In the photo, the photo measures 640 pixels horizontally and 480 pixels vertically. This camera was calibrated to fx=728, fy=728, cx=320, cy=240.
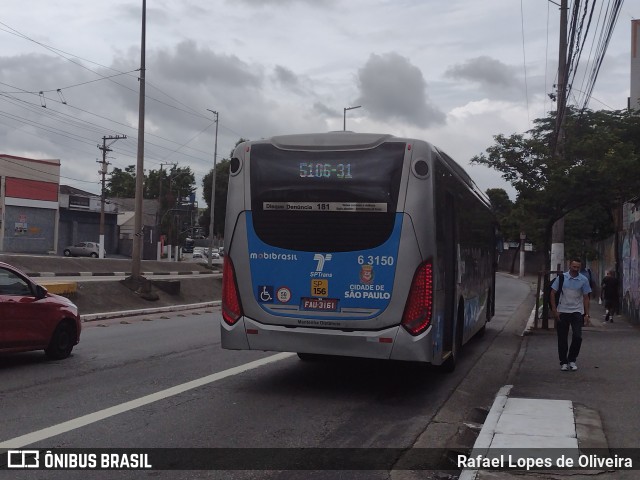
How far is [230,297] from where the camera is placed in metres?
9.33

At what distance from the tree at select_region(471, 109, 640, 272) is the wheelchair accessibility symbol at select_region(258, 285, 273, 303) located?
40.6 feet

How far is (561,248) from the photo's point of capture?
2119cm

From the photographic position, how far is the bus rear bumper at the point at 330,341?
8.52 m

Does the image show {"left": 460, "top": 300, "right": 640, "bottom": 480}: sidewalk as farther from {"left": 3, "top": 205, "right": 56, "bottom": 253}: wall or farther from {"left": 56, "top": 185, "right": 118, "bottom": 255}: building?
{"left": 56, "top": 185, "right": 118, "bottom": 255}: building

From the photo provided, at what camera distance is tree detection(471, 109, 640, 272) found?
752 inches

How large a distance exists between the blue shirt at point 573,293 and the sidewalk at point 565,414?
40.4 inches

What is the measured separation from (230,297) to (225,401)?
4.48 ft

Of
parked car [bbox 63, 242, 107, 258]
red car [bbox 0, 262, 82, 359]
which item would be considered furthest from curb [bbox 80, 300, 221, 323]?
parked car [bbox 63, 242, 107, 258]

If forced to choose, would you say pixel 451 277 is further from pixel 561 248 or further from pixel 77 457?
pixel 561 248

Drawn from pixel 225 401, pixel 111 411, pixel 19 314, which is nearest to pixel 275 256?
pixel 225 401

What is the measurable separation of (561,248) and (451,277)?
12227 mm

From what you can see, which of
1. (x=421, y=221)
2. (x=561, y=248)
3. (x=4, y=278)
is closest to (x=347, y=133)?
(x=421, y=221)

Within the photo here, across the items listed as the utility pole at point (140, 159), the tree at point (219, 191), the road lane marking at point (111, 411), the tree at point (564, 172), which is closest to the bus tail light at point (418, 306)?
the road lane marking at point (111, 411)

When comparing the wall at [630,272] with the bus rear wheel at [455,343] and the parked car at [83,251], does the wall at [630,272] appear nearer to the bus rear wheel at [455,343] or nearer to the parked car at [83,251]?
the bus rear wheel at [455,343]
